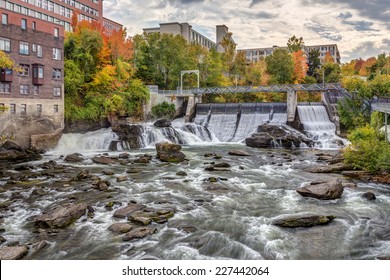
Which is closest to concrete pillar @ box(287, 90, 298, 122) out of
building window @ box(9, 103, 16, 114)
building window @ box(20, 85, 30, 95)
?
building window @ box(20, 85, 30, 95)

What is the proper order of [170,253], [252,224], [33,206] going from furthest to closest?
[33,206] → [252,224] → [170,253]

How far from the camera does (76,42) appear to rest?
130 ft

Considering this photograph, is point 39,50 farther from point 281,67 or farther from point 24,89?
point 281,67

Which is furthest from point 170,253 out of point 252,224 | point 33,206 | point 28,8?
point 28,8

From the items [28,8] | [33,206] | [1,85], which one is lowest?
[33,206]

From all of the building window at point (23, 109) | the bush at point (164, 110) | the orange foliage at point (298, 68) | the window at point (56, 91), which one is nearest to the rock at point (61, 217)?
the building window at point (23, 109)

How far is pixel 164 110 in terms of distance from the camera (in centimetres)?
4600

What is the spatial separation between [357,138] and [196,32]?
210 ft

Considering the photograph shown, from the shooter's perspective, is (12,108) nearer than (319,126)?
Yes

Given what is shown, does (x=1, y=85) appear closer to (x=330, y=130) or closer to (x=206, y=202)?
(x=206, y=202)

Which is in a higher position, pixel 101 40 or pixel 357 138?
pixel 101 40

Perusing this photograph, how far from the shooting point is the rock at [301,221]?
41.3 feet

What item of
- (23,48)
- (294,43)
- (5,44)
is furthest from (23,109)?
(294,43)

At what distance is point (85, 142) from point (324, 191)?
79.4 feet
